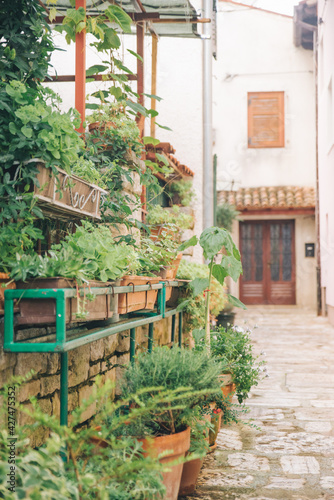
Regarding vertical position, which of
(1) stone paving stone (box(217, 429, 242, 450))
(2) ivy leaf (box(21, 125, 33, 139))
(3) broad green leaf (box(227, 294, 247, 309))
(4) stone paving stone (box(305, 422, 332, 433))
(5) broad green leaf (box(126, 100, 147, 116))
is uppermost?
(5) broad green leaf (box(126, 100, 147, 116))

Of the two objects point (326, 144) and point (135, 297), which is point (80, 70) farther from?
point (326, 144)

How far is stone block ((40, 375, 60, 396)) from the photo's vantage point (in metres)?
2.82

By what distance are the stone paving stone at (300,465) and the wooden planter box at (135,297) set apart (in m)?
1.34

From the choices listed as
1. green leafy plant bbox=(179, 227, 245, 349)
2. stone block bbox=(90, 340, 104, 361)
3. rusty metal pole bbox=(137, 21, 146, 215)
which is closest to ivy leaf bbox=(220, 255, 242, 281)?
green leafy plant bbox=(179, 227, 245, 349)

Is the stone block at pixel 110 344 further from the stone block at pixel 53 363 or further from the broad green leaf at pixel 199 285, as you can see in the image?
the stone block at pixel 53 363

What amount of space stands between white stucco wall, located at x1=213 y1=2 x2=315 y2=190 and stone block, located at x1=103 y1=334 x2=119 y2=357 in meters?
13.1

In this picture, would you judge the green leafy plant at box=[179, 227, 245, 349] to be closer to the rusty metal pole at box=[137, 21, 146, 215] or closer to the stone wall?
the stone wall

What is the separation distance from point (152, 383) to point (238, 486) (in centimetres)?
107

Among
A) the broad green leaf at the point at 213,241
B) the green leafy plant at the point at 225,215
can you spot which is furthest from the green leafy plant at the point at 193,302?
the green leafy plant at the point at 225,215

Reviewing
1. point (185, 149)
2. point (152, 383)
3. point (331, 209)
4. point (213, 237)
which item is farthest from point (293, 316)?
point (152, 383)

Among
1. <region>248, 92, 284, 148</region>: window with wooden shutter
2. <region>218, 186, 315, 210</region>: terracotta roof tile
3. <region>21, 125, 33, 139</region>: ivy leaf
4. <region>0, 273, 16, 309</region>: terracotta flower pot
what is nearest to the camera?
<region>0, 273, 16, 309</region>: terracotta flower pot

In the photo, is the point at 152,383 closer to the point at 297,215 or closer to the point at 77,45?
the point at 77,45

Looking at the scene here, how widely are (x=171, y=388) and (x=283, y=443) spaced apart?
1.83m

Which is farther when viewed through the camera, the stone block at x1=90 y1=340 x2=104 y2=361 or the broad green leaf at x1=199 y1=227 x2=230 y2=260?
the broad green leaf at x1=199 y1=227 x2=230 y2=260
